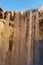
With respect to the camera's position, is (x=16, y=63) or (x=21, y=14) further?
(x=21, y=14)

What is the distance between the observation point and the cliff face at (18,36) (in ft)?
17.2

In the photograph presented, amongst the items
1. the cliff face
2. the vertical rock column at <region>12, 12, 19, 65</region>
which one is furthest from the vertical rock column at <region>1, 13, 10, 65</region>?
the vertical rock column at <region>12, 12, 19, 65</region>

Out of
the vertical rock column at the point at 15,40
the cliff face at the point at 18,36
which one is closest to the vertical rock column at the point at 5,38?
the cliff face at the point at 18,36

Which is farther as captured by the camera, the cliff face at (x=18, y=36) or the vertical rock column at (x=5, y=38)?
the vertical rock column at (x=5, y=38)

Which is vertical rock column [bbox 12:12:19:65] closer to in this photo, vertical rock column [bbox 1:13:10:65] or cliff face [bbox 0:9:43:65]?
cliff face [bbox 0:9:43:65]

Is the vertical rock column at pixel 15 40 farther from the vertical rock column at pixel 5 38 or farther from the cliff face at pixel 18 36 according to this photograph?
the vertical rock column at pixel 5 38

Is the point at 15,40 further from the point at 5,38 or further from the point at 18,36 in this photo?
the point at 5,38

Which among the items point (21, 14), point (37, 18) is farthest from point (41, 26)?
point (21, 14)

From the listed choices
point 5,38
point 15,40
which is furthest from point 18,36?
point 5,38

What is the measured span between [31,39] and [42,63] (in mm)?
825

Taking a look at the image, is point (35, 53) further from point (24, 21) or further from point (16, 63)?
point (24, 21)

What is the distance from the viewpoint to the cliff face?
5234 millimetres

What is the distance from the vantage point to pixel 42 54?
5547mm

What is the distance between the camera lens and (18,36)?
5.51 m
